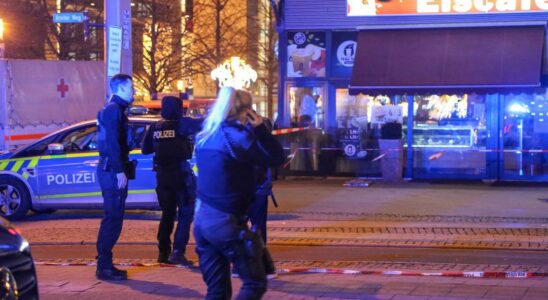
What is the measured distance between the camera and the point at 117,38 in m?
12.5

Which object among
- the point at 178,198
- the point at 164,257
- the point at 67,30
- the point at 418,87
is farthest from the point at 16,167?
the point at 67,30

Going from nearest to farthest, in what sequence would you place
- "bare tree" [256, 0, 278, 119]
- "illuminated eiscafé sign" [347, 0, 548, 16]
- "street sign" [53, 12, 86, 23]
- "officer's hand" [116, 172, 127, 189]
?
"officer's hand" [116, 172, 127, 189], "street sign" [53, 12, 86, 23], "illuminated eiscafé sign" [347, 0, 548, 16], "bare tree" [256, 0, 278, 119]

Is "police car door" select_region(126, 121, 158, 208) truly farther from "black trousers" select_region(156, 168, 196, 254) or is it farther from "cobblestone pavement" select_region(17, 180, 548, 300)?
"black trousers" select_region(156, 168, 196, 254)

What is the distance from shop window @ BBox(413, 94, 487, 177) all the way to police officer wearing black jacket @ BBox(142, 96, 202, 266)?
9.76 metres

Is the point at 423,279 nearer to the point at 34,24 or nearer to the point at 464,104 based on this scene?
the point at 464,104

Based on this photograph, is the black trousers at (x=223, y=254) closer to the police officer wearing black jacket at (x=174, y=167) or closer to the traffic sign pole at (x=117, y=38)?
the police officer wearing black jacket at (x=174, y=167)

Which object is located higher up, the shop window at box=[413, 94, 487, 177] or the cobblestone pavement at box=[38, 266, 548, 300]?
the shop window at box=[413, 94, 487, 177]

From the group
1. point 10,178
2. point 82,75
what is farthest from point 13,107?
point 10,178

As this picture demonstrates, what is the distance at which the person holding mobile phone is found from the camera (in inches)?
201

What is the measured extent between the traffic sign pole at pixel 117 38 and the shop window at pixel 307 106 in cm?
596

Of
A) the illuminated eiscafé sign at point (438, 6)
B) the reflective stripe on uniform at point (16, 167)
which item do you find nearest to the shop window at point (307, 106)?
the illuminated eiscafé sign at point (438, 6)

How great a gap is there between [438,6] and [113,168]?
36.1 ft

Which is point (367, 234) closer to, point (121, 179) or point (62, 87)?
point (121, 179)

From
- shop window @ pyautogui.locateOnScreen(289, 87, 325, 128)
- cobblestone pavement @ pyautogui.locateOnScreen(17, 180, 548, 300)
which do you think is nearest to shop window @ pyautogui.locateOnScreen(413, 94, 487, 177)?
cobblestone pavement @ pyautogui.locateOnScreen(17, 180, 548, 300)
